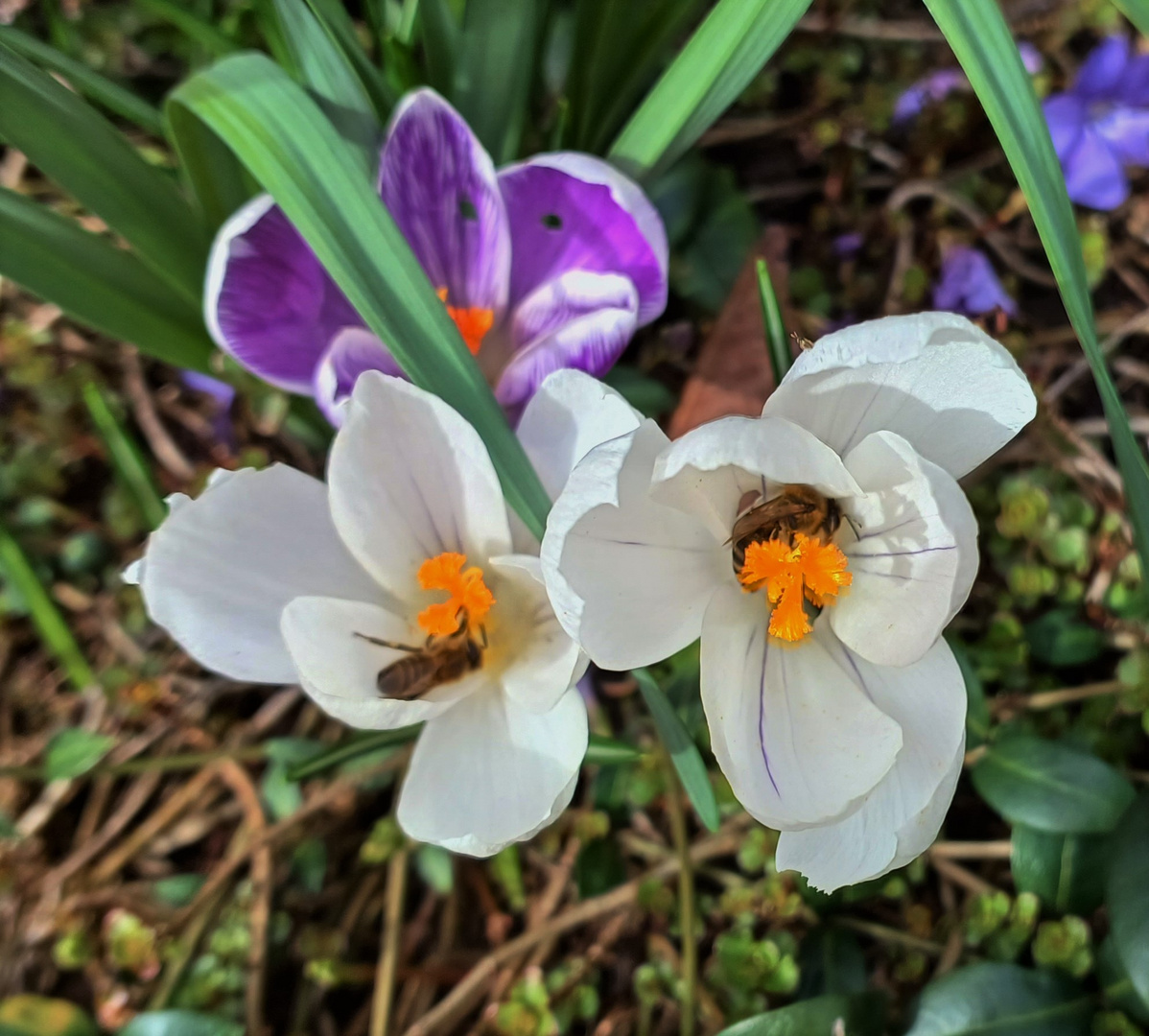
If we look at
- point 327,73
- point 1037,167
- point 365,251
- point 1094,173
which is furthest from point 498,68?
point 1094,173

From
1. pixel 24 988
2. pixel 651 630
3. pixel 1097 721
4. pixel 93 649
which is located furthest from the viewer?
pixel 93 649

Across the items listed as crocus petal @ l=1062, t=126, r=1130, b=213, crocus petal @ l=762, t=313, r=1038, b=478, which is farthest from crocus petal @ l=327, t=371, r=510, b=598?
Answer: crocus petal @ l=1062, t=126, r=1130, b=213

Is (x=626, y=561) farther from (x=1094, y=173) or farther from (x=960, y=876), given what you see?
(x=1094, y=173)

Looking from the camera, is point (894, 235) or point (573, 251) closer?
point (573, 251)

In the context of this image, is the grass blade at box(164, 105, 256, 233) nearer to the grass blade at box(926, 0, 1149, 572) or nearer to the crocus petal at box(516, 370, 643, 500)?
the crocus petal at box(516, 370, 643, 500)

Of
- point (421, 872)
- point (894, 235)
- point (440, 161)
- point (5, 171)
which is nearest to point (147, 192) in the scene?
point (440, 161)

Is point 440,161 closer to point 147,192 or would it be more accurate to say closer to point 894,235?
point 147,192
